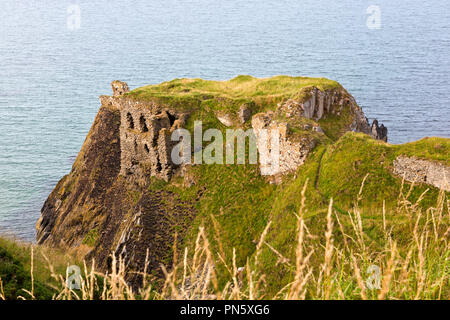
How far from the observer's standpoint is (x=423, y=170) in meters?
23.8

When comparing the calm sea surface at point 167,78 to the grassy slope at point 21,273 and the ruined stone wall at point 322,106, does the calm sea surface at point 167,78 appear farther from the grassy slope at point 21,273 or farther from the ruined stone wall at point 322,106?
the grassy slope at point 21,273

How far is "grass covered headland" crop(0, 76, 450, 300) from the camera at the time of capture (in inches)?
613

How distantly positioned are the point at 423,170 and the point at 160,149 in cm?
2340

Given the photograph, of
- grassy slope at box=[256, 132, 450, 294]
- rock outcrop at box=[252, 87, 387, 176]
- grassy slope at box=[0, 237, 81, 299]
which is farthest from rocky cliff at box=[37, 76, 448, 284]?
grassy slope at box=[0, 237, 81, 299]

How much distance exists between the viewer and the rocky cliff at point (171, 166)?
32375 millimetres

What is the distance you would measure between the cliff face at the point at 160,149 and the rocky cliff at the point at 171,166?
10cm

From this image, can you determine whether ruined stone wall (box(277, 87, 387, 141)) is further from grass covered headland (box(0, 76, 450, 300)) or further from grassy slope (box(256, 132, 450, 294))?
grassy slope (box(256, 132, 450, 294))

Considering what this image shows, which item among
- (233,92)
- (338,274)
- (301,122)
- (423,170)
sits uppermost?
(233,92)

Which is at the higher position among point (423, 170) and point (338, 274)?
point (338, 274)

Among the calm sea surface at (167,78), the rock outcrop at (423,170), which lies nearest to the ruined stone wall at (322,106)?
the rock outcrop at (423,170)

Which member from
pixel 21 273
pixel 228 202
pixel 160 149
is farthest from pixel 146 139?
pixel 21 273

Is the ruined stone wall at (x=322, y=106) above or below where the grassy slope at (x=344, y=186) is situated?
above

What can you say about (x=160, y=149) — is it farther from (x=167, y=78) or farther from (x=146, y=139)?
(x=167, y=78)

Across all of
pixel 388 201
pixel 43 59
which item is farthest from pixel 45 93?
pixel 388 201
